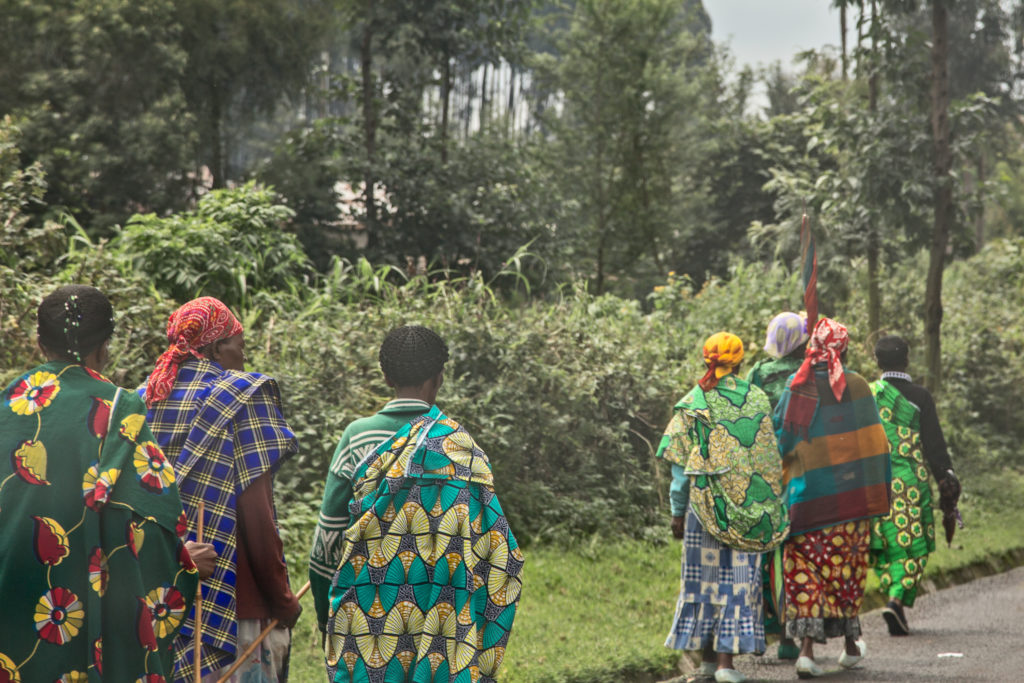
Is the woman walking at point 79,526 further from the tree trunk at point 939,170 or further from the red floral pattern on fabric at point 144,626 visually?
the tree trunk at point 939,170

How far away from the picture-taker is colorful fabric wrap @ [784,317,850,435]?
694 cm

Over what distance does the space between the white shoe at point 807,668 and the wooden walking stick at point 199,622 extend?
406cm

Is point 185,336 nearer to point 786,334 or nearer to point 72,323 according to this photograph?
point 72,323

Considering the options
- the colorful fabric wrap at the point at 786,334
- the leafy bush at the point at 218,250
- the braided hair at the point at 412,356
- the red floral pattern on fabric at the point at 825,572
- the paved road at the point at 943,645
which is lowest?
the paved road at the point at 943,645

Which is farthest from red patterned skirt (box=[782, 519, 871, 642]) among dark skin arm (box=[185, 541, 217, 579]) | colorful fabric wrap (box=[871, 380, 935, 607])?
dark skin arm (box=[185, 541, 217, 579])

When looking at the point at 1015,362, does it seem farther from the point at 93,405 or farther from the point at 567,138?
the point at 93,405

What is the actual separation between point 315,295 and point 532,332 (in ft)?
6.81

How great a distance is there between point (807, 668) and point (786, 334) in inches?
81.3

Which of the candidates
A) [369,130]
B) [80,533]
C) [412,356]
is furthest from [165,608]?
[369,130]

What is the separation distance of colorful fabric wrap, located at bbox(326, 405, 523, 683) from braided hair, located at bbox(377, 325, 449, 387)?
273 millimetres

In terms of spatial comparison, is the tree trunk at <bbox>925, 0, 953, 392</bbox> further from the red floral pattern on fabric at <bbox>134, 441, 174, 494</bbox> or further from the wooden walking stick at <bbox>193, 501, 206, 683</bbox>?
the red floral pattern on fabric at <bbox>134, 441, 174, 494</bbox>

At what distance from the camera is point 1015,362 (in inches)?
625

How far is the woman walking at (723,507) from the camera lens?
21.2 feet

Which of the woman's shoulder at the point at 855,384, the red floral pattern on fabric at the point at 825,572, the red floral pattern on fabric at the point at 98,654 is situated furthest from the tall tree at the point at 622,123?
the red floral pattern on fabric at the point at 98,654
